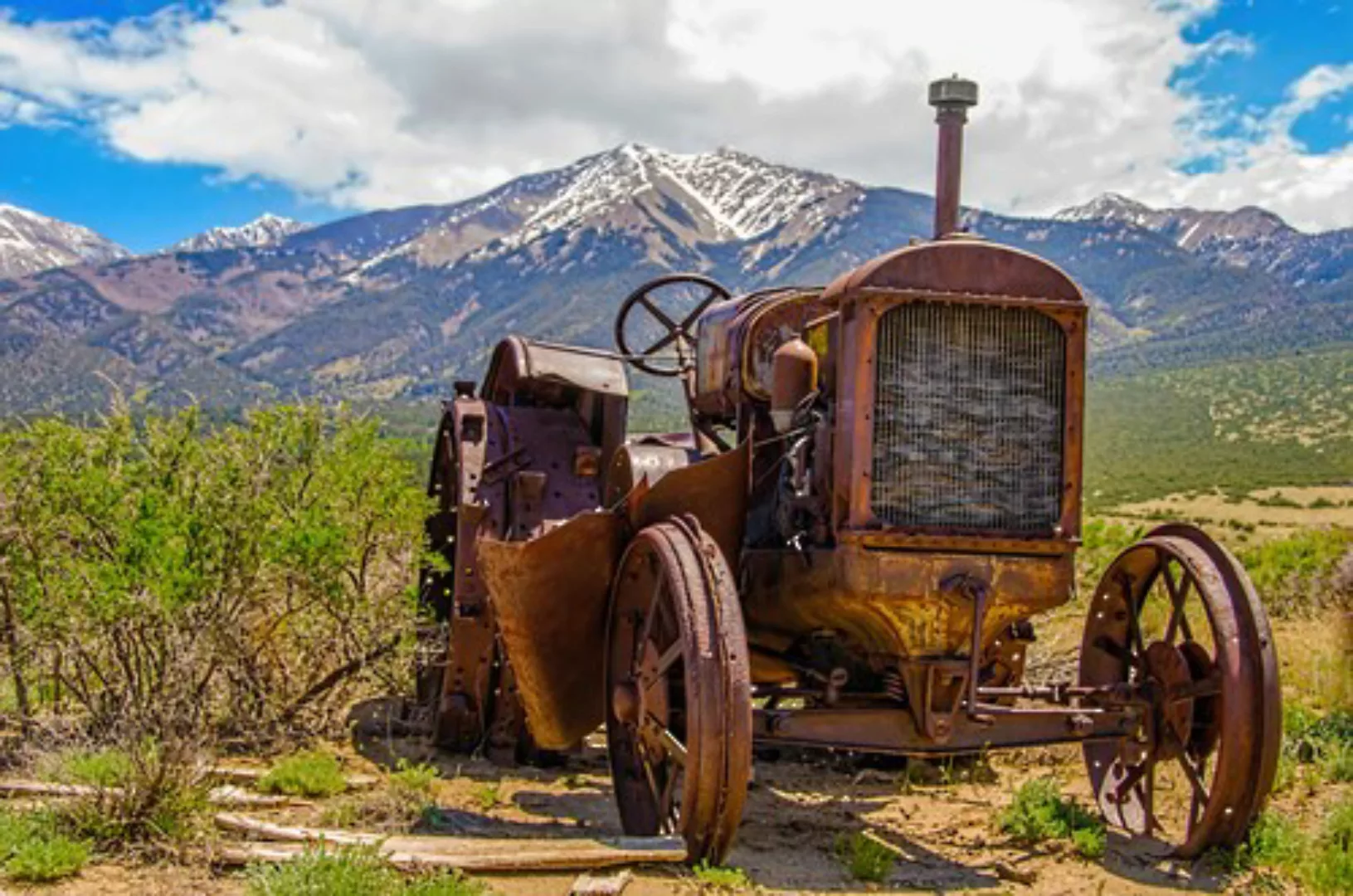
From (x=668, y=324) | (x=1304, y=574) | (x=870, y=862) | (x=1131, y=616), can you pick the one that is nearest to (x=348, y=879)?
(x=870, y=862)

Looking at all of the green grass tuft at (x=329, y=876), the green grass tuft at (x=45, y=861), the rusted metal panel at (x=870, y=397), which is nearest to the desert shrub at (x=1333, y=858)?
the rusted metal panel at (x=870, y=397)

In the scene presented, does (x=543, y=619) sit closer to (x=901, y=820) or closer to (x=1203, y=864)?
(x=901, y=820)

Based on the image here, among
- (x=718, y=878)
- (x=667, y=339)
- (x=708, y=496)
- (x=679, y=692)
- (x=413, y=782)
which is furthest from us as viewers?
(x=667, y=339)

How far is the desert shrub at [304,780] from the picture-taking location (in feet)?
21.7

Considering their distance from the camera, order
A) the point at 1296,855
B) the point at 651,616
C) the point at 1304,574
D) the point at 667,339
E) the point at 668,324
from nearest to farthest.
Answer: the point at 1296,855, the point at 651,616, the point at 667,339, the point at 668,324, the point at 1304,574

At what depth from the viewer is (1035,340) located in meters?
5.84

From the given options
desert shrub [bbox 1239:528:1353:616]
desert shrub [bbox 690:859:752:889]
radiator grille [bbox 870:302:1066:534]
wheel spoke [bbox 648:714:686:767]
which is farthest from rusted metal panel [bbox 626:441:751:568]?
desert shrub [bbox 1239:528:1353:616]

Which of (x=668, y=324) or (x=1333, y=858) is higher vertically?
(x=668, y=324)

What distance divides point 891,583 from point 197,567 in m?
3.62

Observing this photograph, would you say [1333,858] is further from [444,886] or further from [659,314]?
[659,314]

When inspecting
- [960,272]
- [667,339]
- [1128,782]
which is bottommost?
[1128,782]

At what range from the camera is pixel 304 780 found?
665cm

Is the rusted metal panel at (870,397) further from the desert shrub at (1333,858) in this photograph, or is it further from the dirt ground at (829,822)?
the desert shrub at (1333,858)

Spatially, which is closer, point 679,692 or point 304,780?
point 679,692
